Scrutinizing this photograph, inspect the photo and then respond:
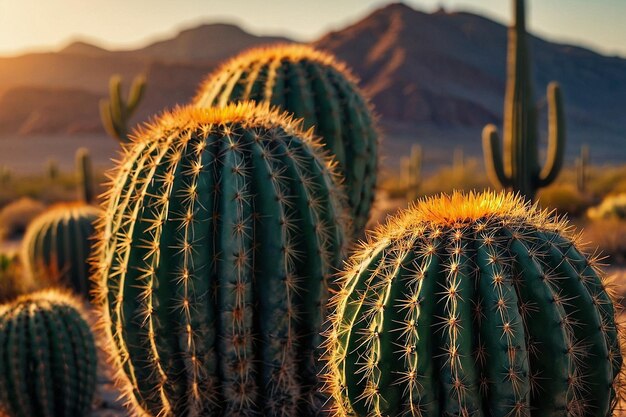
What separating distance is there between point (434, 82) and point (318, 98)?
72.9 metres

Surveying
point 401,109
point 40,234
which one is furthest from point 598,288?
point 401,109

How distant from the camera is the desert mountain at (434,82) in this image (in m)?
71.3

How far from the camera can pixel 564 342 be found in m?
2.85

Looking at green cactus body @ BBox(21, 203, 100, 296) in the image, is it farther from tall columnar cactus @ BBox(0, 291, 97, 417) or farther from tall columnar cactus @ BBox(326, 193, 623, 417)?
tall columnar cactus @ BBox(326, 193, 623, 417)

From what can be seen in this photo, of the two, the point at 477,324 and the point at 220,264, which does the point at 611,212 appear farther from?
the point at 477,324

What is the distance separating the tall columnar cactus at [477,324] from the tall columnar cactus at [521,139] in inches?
308

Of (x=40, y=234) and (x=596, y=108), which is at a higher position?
(x=40, y=234)

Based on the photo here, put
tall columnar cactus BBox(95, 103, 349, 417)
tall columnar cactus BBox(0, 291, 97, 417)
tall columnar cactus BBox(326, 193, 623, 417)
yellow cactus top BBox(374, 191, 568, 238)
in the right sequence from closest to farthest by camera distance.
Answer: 1. tall columnar cactus BBox(326, 193, 623, 417)
2. yellow cactus top BBox(374, 191, 568, 238)
3. tall columnar cactus BBox(95, 103, 349, 417)
4. tall columnar cactus BBox(0, 291, 97, 417)

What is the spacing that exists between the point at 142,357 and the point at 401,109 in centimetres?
6906

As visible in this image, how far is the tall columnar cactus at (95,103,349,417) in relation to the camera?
12.3 feet

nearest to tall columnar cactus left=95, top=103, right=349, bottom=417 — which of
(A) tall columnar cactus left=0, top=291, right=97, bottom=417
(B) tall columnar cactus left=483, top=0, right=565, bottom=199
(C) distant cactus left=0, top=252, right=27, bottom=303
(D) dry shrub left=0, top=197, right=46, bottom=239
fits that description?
(A) tall columnar cactus left=0, top=291, right=97, bottom=417

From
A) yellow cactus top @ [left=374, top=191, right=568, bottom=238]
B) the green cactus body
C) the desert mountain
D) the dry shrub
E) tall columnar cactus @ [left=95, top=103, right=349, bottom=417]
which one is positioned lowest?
the desert mountain

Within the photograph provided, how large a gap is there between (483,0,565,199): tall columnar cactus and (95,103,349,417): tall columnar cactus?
719 cm

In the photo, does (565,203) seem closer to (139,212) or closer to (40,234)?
(40,234)
